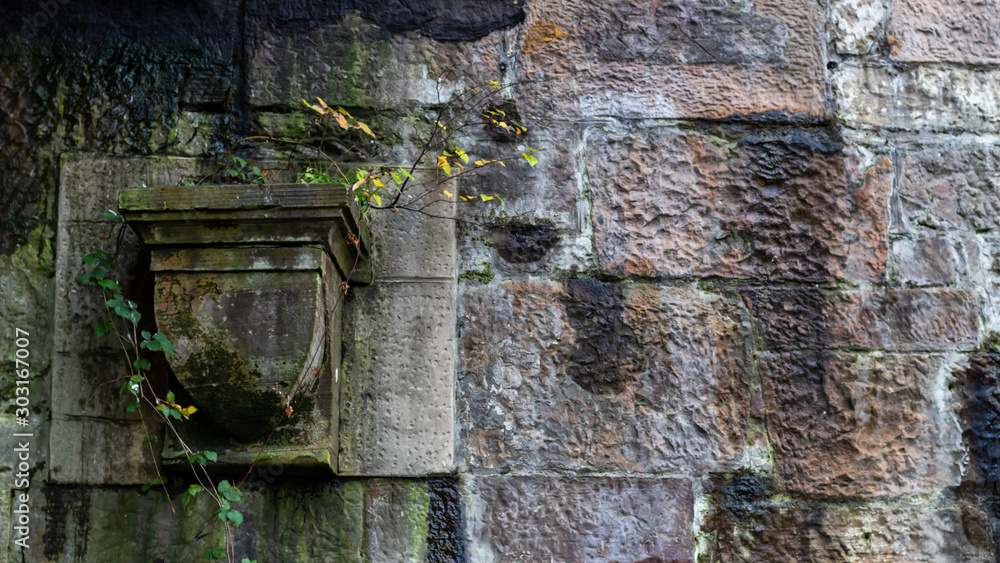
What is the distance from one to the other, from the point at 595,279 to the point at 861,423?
77 centimetres

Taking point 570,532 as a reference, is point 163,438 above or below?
above

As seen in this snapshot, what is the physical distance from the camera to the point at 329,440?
6.20ft

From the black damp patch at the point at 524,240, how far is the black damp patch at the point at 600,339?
0.11 m

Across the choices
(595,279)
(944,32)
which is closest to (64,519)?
(595,279)

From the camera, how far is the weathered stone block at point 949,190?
7.39ft

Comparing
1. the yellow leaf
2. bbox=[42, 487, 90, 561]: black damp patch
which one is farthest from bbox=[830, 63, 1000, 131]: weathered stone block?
bbox=[42, 487, 90, 561]: black damp patch

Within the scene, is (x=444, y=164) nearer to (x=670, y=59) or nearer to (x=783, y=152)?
(x=670, y=59)

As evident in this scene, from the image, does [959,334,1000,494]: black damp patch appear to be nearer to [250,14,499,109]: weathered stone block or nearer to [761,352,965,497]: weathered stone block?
[761,352,965,497]: weathered stone block

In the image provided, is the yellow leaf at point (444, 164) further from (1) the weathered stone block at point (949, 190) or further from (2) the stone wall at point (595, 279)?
(1) the weathered stone block at point (949, 190)

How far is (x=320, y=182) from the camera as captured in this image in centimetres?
200

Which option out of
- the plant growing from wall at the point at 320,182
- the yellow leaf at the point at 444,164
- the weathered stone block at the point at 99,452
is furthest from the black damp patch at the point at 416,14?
the weathered stone block at the point at 99,452

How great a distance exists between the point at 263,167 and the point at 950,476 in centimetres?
192

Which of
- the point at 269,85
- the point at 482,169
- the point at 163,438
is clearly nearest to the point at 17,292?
the point at 163,438

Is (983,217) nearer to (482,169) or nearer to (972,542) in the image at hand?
(972,542)
